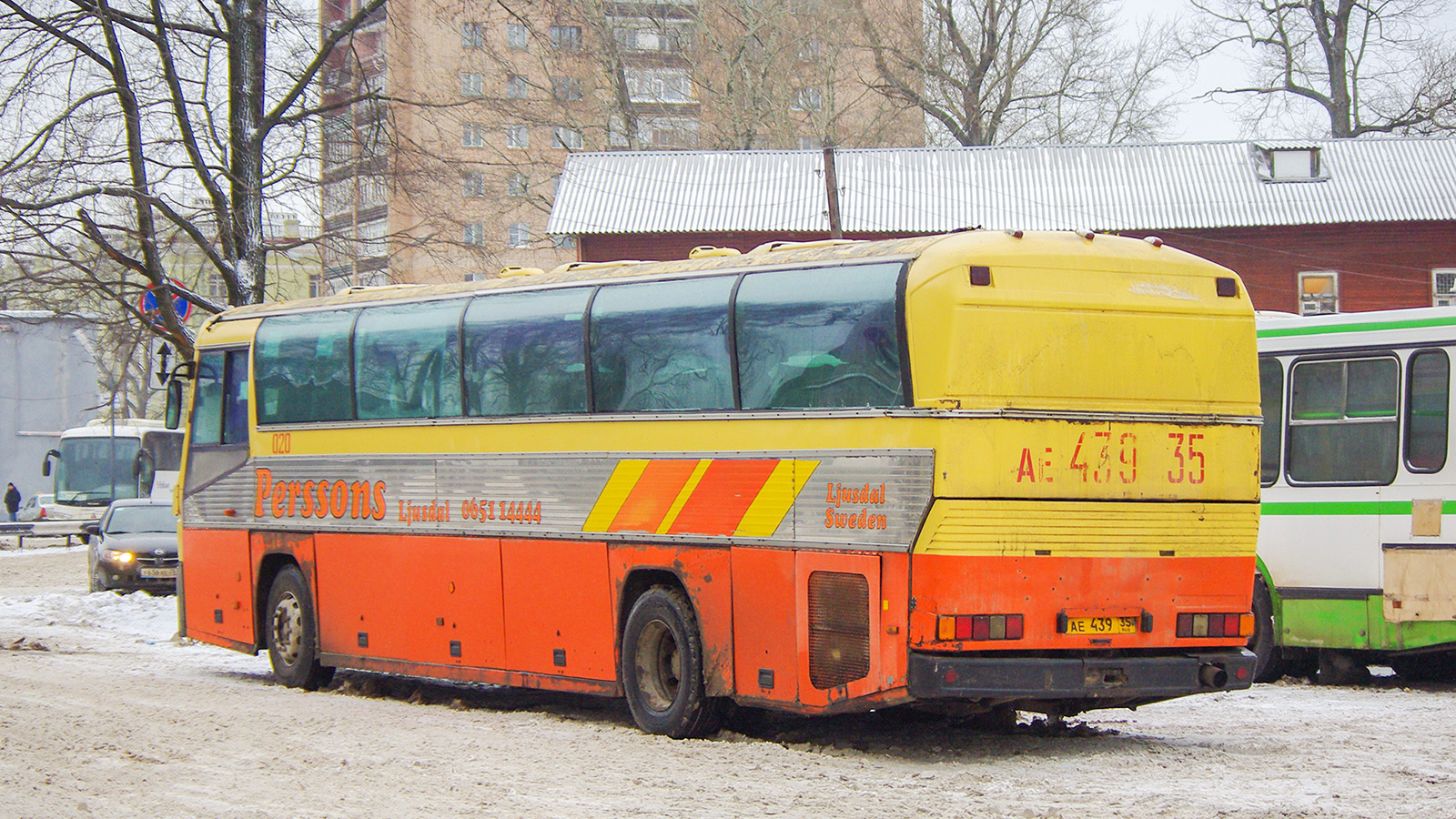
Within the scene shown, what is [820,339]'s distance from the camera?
10.2 metres

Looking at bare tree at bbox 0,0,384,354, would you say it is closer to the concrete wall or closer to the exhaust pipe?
the exhaust pipe

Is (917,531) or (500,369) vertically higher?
(500,369)

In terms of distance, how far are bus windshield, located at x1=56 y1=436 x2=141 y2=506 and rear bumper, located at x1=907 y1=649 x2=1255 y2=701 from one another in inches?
1993

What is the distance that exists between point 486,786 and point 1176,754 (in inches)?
160

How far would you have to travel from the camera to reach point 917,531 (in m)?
9.34

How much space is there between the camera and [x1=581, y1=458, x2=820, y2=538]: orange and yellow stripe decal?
1038cm

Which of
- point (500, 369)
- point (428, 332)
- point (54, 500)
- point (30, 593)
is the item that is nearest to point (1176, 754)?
point (500, 369)

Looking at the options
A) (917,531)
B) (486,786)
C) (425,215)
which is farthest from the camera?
(425,215)

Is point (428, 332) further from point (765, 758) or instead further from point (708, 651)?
point (765, 758)

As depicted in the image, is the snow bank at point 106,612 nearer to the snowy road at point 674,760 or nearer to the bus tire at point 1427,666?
the snowy road at point 674,760

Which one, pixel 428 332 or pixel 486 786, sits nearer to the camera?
pixel 486 786

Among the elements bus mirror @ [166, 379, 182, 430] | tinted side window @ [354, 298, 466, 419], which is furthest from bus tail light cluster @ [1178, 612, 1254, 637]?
bus mirror @ [166, 379, 182, 430]

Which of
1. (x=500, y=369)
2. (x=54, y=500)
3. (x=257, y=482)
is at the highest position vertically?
(x=500, y=369)

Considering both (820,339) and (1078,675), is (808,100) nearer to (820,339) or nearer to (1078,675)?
(820,339)
